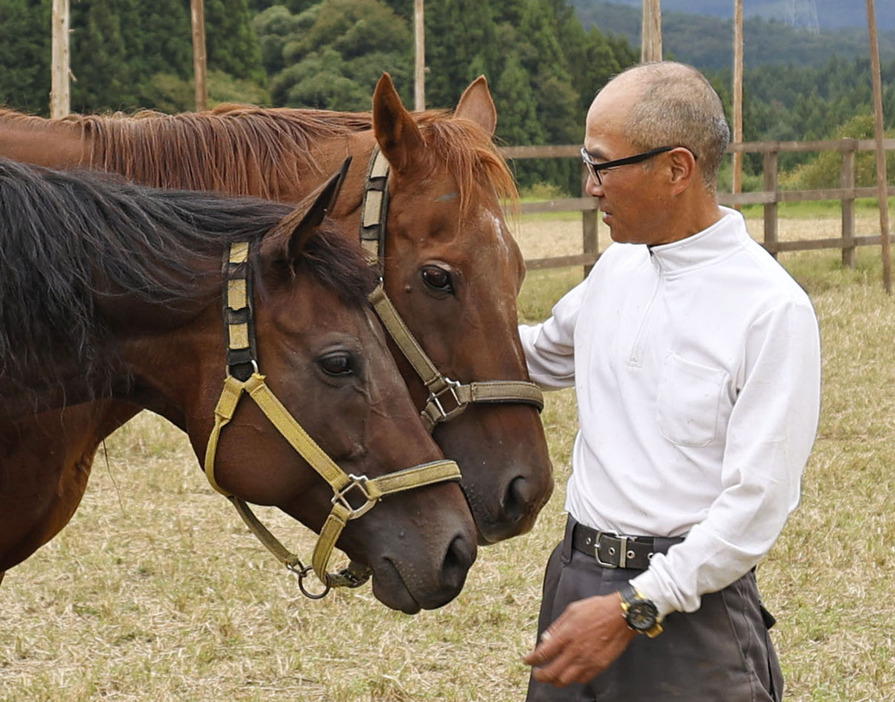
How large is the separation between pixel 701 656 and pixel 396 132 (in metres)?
1.68

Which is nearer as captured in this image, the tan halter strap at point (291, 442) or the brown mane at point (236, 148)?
the tan halter strap at point (291, 442)

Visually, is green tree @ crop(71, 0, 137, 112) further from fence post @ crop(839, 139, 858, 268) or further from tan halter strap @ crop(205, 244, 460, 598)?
tan halter strap @ crop(205, 244, 460, 598)

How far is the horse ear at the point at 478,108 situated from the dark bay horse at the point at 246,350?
4.86 feet

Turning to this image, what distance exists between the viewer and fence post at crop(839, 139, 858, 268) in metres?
14.4

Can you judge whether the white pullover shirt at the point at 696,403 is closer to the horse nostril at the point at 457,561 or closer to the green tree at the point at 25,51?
the horse nostril at the point at 457,561

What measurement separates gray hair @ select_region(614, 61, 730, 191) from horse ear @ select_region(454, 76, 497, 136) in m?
1.57

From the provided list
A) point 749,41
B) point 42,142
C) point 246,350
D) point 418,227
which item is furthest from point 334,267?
point 749,41

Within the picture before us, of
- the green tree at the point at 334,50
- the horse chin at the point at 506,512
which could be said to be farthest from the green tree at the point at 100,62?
the horse chin at the point at 506,512

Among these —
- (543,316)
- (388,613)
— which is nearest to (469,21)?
(543,316)

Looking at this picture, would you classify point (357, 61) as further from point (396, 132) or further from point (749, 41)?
point (749, 41)

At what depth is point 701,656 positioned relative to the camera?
221cm

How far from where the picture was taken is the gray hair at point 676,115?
2143 mm

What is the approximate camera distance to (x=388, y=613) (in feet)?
14.8

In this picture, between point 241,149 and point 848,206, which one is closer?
point 241,149
